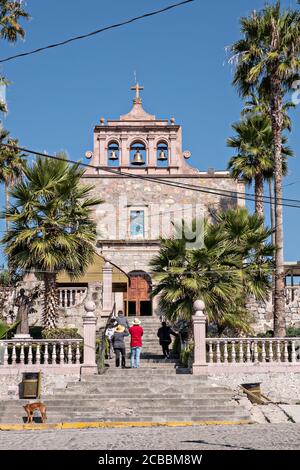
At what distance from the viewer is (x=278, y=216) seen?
2194 cm

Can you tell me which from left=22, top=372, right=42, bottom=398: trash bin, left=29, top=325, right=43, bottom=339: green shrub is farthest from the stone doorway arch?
left=22, top=372, right=42, bottom=398: trash bin

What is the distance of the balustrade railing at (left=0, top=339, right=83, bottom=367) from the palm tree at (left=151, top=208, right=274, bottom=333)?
3.32 meters

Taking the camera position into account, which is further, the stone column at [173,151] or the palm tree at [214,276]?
the stone column at [173,151]

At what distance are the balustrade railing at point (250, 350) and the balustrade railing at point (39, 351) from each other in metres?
3.71

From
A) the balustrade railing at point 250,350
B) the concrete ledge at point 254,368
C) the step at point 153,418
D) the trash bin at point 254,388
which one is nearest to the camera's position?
the step at point 153,418

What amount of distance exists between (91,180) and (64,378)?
18.2 meters

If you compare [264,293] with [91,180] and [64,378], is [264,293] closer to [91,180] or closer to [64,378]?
[64,378]

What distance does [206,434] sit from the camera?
1352cm

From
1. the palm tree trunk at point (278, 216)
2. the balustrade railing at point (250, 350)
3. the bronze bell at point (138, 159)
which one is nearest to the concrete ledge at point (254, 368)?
the balustrade railing at point (250, 350)

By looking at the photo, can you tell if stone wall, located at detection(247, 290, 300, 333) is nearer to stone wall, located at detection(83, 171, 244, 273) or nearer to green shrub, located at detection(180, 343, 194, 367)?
stone wall, located at detection(83, 171, 244, 273)

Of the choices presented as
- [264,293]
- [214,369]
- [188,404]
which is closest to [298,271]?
[264,293]

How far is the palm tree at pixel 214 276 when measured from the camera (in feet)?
67.8

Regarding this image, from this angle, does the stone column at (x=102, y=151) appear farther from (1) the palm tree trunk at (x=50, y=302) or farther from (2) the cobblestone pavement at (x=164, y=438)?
(2) the cobblestone pavement at (x=164, y=438)

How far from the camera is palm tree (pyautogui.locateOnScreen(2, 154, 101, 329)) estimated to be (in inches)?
817
